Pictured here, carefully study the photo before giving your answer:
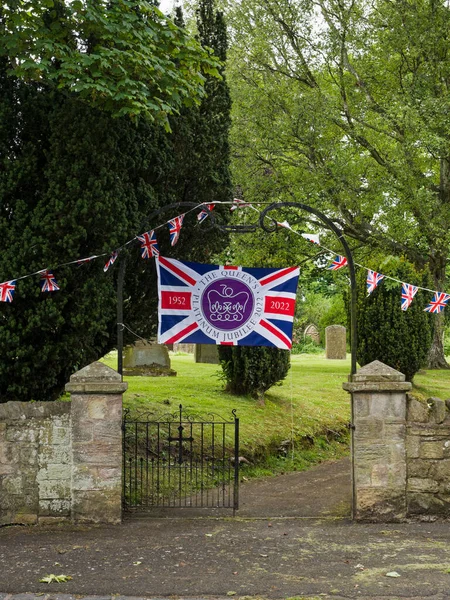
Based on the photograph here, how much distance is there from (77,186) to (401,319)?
1077 cm

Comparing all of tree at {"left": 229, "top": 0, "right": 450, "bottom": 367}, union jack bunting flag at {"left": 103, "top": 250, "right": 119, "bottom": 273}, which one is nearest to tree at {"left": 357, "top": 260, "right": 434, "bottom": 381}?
tree at {"left": 229, "top": 0, "right": 450, "bottom": 367}

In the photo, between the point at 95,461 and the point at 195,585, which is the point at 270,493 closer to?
the point at 95,461

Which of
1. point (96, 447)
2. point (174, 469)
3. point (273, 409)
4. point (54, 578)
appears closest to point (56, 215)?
point (96, 447)

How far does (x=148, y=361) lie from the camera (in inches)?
671

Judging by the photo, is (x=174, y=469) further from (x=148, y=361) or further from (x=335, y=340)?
(x=335, y=340)

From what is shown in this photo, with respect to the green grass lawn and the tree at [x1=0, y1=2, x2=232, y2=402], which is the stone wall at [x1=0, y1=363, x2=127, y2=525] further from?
the green grass lawn

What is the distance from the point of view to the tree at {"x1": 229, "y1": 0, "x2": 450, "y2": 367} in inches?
706

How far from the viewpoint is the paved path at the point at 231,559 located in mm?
5812

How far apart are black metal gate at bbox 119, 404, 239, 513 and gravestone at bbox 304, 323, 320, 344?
27.3 m

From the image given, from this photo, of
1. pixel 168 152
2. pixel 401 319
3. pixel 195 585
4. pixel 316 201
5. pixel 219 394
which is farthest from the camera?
pixel 316 201

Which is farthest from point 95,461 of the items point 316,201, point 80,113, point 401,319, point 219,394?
point 316,201

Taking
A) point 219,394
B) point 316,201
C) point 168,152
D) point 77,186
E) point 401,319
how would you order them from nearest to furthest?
1. point 77,186
2. point 168,152
3. point 219,394
4. point 401,319
5. point 316,201

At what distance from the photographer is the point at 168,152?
32.6 ft

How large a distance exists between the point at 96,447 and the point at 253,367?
7143mm
